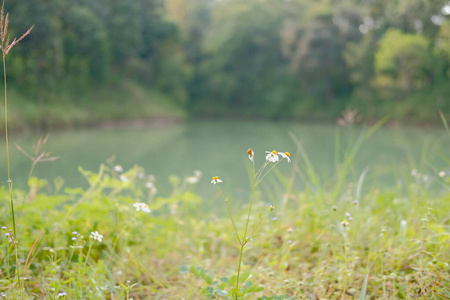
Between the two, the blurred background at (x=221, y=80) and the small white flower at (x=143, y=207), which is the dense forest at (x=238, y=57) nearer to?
the blurred background at (x=221, y=80)

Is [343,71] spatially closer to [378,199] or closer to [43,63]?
[43,63]

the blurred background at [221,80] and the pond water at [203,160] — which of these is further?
the blurred background at [221,80]

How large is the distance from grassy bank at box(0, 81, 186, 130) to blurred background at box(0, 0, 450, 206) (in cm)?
5

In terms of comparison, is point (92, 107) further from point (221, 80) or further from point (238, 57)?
point (238, 57)

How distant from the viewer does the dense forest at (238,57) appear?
390 inches

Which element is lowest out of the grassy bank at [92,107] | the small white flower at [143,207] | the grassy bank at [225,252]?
the grassy bank at [92,107]

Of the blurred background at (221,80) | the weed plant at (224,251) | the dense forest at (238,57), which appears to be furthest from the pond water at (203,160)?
the dense forest at (238,57)

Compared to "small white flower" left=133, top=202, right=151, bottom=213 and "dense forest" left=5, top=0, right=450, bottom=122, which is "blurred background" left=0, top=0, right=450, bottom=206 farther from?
"small white flower" left=133, top=202, right=151, bottom=213

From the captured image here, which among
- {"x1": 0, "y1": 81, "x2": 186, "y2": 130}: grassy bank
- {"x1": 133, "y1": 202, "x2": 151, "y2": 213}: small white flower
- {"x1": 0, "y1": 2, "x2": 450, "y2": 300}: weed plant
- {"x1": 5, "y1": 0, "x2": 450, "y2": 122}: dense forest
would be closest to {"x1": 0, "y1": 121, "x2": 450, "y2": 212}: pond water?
{"x1": 0, "y1": 81, "x2": 186, "y2": 130}: grassy bank

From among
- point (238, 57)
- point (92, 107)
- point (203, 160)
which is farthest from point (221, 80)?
point (203, 160)

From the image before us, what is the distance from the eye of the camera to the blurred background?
6.53 m

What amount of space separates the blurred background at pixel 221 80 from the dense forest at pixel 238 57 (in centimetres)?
5

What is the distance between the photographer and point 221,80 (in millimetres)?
20312

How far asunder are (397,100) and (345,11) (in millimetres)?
4215
